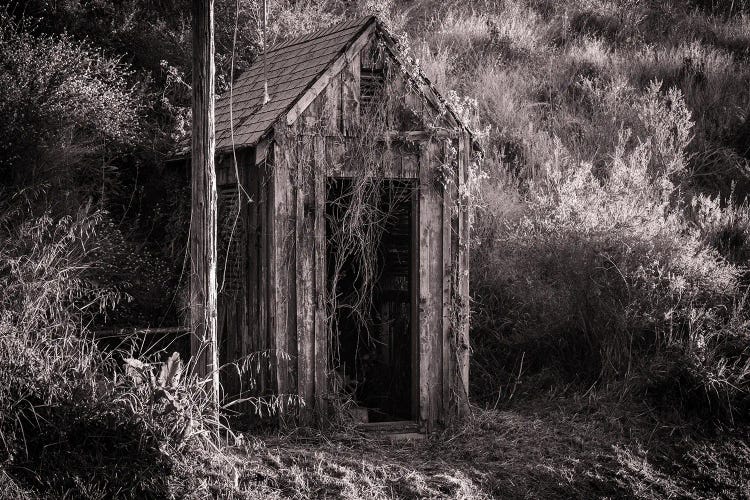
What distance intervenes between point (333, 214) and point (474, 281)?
2562 mm

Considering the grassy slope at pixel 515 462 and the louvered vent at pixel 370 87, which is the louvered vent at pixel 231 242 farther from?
the grassy slope at pixel 515 462

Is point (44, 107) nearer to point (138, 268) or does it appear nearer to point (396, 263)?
point (138, 268)

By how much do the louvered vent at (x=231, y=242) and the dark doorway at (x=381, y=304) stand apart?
82 cm

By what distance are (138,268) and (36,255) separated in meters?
1.80

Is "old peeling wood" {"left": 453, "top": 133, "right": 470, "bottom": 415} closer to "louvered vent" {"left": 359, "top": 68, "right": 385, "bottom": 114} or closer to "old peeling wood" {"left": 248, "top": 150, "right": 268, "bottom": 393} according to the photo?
"louvered vent" {"left": 359, "top": 68, "right": 385, "bottom": 114}

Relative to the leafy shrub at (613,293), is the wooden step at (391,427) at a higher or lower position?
lower

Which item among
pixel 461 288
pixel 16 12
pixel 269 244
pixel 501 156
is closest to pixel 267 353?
pixel 269 244

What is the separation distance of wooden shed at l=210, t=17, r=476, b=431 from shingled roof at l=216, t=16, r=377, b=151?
0.03 m

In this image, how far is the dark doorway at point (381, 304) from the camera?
26.2 ft

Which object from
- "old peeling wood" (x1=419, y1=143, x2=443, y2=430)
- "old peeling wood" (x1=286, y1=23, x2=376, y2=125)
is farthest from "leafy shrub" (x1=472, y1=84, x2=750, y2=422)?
"old peeling wood" (x1=286, y1=23, x2=376, y2=125)

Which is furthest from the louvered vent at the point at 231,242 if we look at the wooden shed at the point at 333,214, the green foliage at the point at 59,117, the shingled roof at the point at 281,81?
the green foliage at the point at 59,117

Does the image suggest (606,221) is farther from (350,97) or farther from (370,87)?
(350,97)

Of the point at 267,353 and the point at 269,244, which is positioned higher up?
the point at 269,244

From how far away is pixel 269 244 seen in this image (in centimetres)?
733
